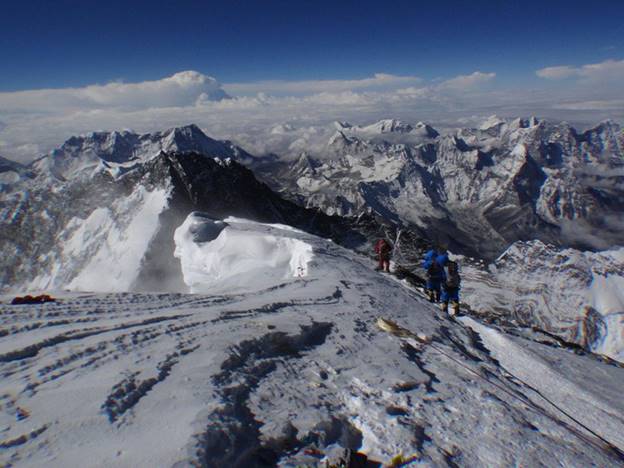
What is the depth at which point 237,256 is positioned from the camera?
34.0 meters

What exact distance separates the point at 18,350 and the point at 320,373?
693 centimetres

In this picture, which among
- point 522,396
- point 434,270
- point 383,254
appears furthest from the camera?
point 383,254

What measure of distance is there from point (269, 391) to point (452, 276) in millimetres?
14080

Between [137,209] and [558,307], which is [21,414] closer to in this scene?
[137,209]

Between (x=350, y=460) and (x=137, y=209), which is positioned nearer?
(x=350, y=460)

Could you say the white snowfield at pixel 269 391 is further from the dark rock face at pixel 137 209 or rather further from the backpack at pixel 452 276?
the dark rock face at pixel 137 209

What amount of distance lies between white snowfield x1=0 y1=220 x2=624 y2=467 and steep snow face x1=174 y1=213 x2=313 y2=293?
11270mm

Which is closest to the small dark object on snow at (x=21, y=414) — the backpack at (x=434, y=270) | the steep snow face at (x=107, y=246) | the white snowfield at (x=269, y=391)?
the white snowfield at (x=269, y=391)

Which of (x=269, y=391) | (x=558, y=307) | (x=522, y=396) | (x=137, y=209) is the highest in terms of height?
(x=269, y=391)

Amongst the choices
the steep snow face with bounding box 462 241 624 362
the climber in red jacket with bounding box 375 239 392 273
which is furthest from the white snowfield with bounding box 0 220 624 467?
the steep snow face with bounding box 462 241 624 362

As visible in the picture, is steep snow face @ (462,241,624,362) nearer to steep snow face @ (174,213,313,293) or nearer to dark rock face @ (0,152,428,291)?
dark rock face @ (0,152,428,291)

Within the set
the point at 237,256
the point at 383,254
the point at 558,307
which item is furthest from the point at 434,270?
the point at 558,307

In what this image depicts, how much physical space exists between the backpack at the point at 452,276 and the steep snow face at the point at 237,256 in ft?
27.8

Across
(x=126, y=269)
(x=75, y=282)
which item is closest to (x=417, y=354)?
(x=126, y=269)
